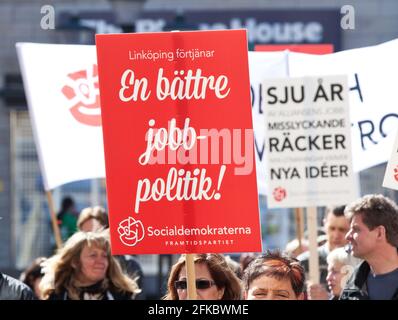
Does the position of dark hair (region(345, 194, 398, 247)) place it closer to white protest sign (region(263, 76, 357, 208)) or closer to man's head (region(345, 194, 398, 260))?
man's head (region(345, 194, 398, 260))

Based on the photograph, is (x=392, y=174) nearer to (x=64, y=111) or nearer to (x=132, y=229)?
(x=132, y=229)

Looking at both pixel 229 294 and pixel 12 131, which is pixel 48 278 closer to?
pixel 229 294

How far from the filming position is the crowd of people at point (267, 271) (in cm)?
494

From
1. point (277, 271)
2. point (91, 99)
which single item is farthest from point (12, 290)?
point (91, 99)

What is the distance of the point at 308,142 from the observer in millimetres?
7086

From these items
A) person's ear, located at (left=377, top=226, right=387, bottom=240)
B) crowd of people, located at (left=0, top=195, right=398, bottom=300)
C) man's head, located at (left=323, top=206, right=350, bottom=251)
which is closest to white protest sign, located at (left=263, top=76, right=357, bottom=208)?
crowd of people, located at (left=0, top=195, right=398, bottom=300)

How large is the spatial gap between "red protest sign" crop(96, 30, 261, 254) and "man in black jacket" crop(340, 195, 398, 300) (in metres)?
1.33

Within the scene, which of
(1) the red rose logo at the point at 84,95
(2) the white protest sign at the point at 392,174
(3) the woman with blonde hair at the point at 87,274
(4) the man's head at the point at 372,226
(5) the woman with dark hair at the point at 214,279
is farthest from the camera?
(1) the red rose logo at the point at 84,95

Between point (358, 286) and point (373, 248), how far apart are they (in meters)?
0.25

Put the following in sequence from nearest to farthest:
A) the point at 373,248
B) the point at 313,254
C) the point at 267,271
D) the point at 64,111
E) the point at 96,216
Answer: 1. the point at 267,271
2. the point at 373,248
3. the point at 313,254
4. the point at 64,111
5. the point at 96,216

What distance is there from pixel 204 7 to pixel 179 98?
59.7 feet

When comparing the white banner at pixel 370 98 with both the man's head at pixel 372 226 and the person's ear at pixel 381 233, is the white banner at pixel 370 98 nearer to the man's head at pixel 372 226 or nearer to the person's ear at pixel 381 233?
the man's head at pixel 372 226

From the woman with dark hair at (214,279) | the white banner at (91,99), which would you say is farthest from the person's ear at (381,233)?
the white banner at (91,99)
